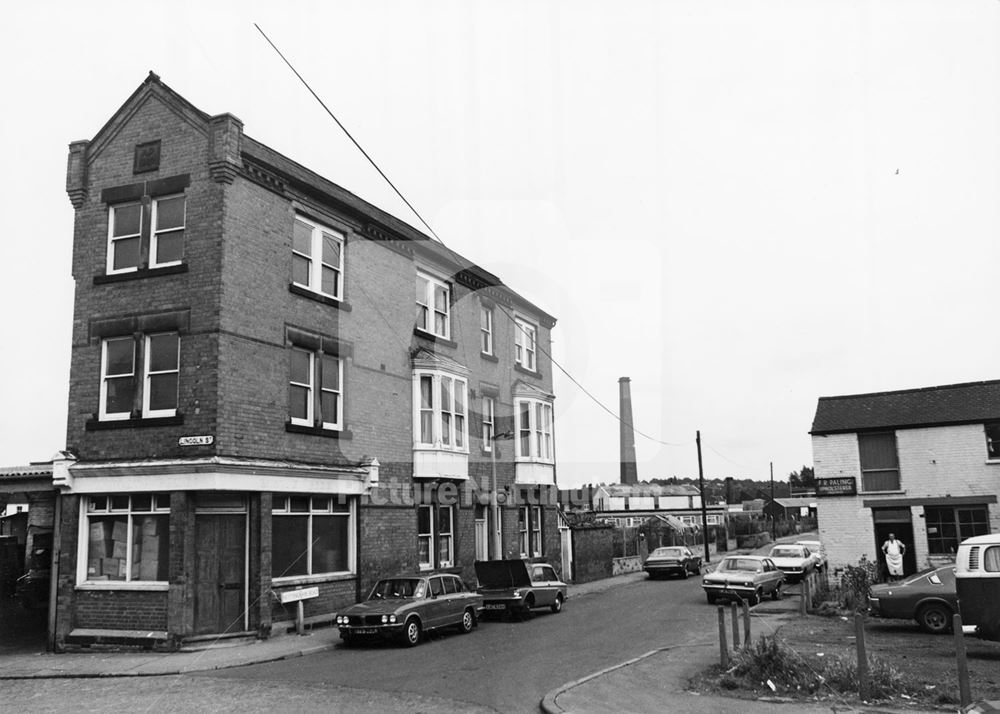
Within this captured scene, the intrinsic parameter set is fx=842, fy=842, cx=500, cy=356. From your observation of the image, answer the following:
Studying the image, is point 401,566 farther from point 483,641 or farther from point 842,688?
point 842,688

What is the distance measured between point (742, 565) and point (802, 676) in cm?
1624

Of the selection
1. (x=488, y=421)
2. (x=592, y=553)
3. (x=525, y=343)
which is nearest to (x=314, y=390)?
(x=488, y=421)

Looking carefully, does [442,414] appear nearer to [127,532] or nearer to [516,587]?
[516,587]

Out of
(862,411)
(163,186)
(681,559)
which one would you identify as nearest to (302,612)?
(163,186)

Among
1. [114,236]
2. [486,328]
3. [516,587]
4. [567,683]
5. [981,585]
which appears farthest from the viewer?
[486,328]

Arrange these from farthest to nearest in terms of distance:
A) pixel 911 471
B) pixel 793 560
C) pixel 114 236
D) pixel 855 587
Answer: pixel 793 560 < pixel 911 471 < pixel 855 587 < pixel 114 236

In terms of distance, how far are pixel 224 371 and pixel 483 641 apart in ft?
27.1

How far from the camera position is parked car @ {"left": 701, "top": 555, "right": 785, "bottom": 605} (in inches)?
1020

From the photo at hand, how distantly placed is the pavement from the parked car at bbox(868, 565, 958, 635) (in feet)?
13.7

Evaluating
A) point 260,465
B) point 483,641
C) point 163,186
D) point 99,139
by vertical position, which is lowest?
point 483,641

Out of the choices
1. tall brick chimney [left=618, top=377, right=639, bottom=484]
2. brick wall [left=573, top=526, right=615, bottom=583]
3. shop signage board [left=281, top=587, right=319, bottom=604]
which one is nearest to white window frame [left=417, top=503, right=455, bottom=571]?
shop signage board [left=281, top=587, right=319, bottom=604]

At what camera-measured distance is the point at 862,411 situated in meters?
28.3

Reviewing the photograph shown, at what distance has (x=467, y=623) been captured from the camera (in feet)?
66.2

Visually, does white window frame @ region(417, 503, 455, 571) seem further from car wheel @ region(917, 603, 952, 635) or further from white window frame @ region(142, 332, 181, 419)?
car wheel @ region(917, 603, 952, 635)
